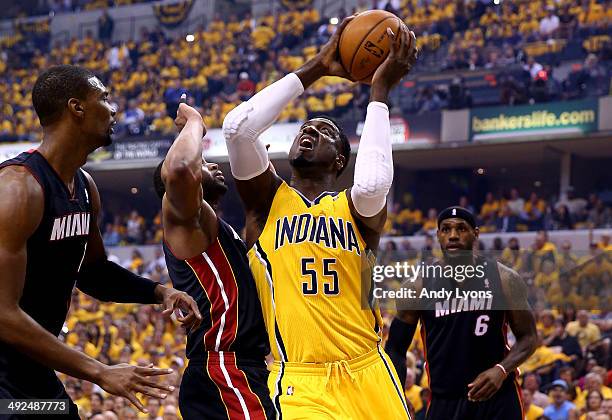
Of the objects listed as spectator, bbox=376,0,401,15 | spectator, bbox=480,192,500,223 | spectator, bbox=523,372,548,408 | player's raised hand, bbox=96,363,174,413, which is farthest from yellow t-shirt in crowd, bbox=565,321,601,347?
spectator, bbox=376,0,401,15

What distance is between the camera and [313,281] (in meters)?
4.18

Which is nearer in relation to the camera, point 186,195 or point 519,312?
point 186,195

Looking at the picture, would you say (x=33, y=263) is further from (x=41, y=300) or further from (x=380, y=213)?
(x=380, y=213)

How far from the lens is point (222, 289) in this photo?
4250mm

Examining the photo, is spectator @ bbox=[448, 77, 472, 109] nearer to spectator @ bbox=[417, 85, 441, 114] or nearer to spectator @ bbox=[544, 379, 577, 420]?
spectator @ bbox=[417, 85, 441, 114]

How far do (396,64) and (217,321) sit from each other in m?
1.41

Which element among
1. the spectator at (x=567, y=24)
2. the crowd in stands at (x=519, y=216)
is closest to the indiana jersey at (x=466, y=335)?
the crowd in stands at (x=519, y=216)

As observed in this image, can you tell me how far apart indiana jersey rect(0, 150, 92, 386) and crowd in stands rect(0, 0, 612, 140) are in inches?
612

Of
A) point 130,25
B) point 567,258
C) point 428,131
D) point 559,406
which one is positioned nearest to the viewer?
point 559,406

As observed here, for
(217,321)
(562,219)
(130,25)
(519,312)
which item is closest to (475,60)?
(562,219)

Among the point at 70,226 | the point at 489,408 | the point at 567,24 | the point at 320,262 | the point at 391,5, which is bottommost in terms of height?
the point at 489,408

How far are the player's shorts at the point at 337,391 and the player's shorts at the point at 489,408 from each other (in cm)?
166

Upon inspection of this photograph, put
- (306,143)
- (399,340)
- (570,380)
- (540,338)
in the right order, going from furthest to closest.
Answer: (540,338)
(570,380)
(399,340)
(306,143)

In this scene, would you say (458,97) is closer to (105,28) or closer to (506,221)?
(506,221)
